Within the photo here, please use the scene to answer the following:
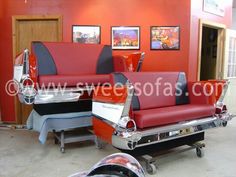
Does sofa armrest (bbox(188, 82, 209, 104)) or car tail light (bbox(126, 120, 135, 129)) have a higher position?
sofa armrest (bbox(188, 82, 209, 104))

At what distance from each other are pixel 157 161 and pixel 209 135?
1.66 m

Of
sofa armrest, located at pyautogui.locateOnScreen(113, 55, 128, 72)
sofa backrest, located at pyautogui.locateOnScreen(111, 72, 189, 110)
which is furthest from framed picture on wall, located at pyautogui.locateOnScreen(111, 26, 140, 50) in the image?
sofa backrest, located at pyautogui.locateOnScreen(111, 72, 189, 110)

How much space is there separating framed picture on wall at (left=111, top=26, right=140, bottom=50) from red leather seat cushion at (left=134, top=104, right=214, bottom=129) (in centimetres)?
224

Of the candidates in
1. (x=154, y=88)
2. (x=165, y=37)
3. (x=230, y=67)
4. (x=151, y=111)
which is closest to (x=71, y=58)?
(x=154, y=88)

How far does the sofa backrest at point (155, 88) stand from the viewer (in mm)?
3010

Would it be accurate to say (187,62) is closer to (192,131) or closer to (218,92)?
(218,92)

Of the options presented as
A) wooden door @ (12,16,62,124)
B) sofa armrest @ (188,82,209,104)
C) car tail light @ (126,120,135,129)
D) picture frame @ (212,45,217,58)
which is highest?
wooden door @ (12,16,62,124)

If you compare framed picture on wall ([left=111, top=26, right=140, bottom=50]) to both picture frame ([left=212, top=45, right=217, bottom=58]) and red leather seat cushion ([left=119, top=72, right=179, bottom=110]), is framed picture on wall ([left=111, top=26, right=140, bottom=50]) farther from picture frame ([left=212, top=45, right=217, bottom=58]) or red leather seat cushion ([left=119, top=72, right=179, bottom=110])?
picture frame ([left=212, top=45, right=217, bottom=58])

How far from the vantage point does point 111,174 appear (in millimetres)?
1079

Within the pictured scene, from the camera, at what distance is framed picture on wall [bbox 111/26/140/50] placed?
4.90m

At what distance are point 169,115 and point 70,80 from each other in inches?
57.5

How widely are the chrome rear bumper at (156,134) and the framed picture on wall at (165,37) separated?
2.19 meters

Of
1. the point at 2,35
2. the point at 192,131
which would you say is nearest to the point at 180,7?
the point at 192,131

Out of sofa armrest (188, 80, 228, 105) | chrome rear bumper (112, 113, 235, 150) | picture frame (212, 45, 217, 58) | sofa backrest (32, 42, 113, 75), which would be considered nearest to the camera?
chrome rear bumper (112, 113, 235, 150)
